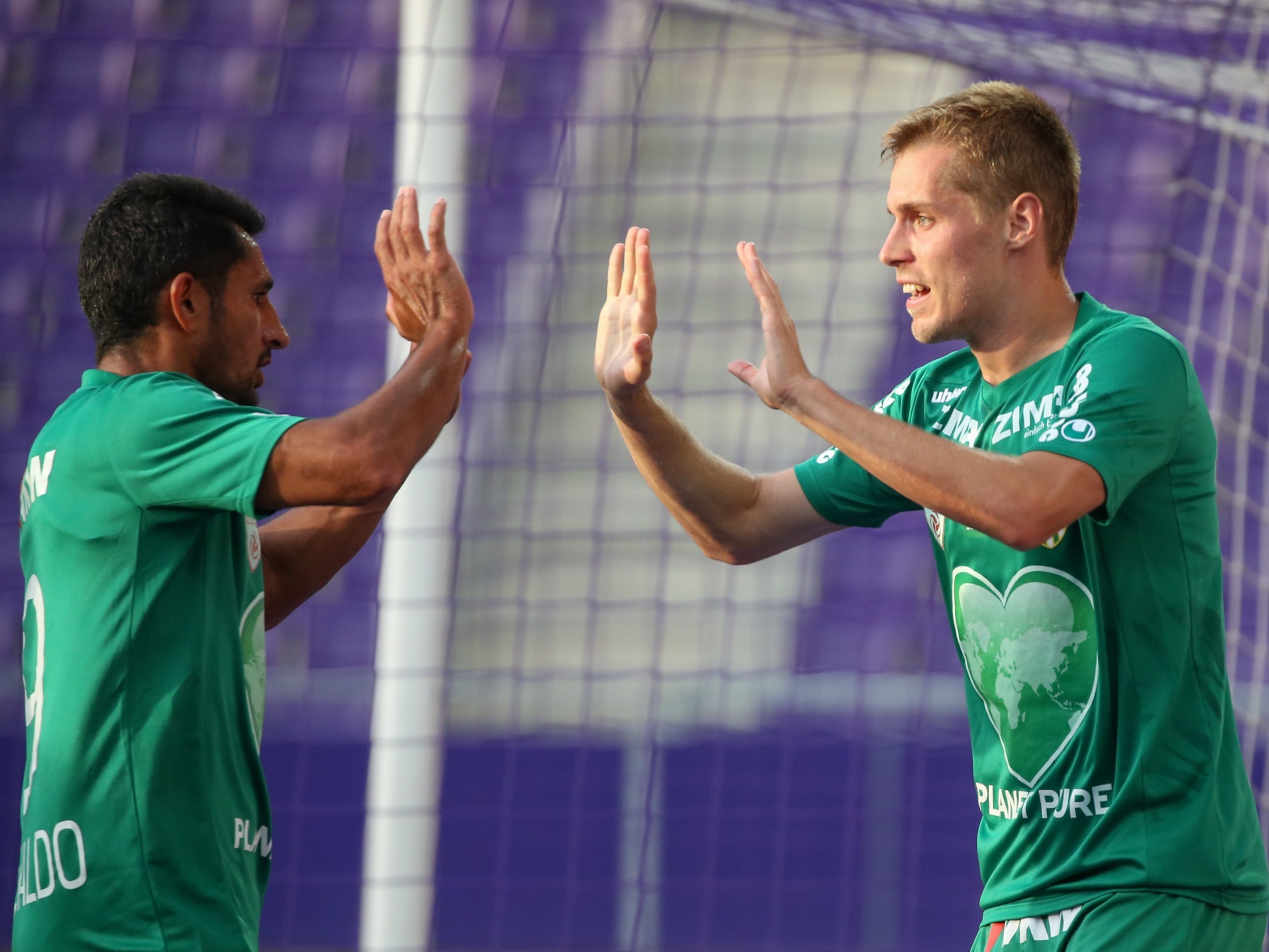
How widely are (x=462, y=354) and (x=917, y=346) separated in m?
4.42

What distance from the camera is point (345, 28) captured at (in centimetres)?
586

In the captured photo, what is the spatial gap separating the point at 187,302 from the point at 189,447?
→ 1.05 ft

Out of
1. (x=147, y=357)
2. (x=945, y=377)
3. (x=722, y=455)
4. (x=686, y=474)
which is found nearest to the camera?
(x=147, y=357)

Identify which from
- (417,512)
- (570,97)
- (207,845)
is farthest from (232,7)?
(207,845)

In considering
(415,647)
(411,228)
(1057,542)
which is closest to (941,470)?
(1057,542)

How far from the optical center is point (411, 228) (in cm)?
226

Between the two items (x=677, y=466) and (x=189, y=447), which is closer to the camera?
(x=189, y=447)

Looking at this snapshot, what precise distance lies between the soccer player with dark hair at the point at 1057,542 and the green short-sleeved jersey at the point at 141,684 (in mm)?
779

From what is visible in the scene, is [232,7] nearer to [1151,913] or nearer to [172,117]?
[172,117]

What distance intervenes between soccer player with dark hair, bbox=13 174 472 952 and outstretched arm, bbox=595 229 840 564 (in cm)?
37

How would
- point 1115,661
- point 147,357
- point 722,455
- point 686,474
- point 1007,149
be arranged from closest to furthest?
1. point 1115,661
2. point 147,357
3. point 1007,149
4. point 686,474
5. point 722,455

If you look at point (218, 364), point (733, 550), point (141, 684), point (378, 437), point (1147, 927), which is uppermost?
point (218, 364)

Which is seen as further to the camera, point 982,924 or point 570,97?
point 570,97

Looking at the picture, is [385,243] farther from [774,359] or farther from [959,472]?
[959,472]
